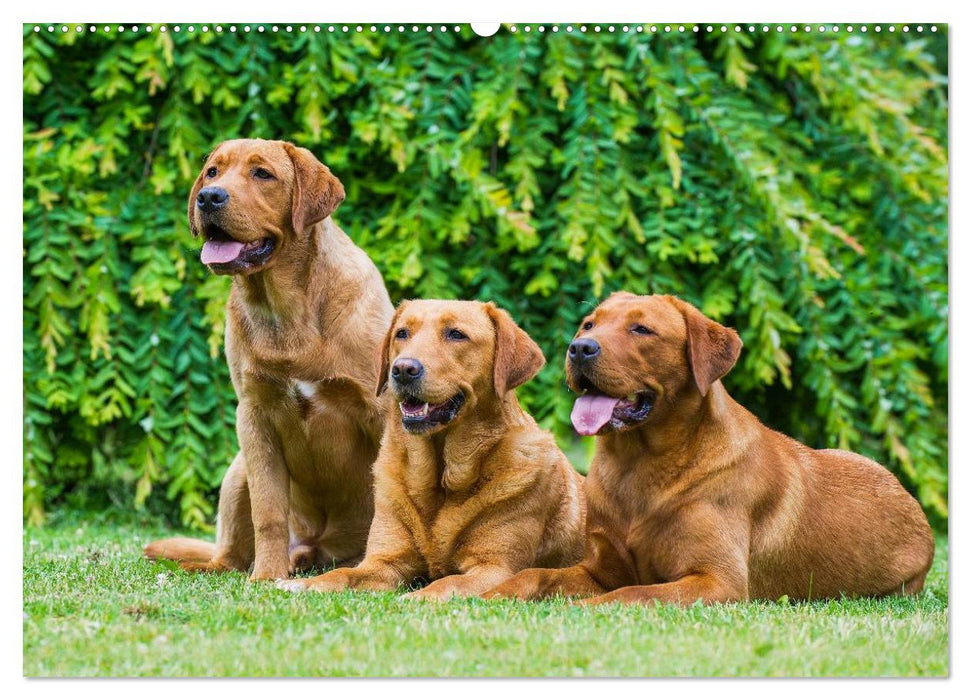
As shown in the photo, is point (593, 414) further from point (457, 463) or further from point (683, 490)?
point (457, 463)

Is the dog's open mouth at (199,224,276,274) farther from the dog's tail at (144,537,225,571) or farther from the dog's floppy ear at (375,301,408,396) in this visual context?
the dog's tail at (144,537,225,571)

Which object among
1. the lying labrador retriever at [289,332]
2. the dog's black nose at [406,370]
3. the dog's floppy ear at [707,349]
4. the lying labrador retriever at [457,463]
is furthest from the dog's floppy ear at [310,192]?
the dog's floppy ear at [707,349]

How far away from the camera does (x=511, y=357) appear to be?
5.48m

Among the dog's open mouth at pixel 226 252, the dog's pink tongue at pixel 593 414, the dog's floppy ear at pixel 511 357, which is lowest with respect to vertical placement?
the dog's pink tongue at pixel 593 414

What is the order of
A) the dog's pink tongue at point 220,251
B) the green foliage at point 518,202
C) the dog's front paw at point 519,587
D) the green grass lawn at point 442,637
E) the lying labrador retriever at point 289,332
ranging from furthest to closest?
the green foliage at point 518,202 < the lying labrador retriever at point 289,332 < the dog's pink tongue at point 220,251 < the dog's front paw at point 519,587 < the green grass lawn at point 442,637

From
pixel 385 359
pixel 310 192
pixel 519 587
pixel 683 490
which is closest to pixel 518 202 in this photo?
pixel 310 192

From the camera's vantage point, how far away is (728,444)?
5297 millimetres

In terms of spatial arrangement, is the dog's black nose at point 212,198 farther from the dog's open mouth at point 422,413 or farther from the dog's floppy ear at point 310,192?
the dog's open mouth at point 422,413

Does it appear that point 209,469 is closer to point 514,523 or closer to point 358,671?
point 514,523

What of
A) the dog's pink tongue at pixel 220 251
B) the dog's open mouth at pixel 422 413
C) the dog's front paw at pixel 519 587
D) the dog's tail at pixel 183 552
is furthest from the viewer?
the dog's tail at pixel 183 552

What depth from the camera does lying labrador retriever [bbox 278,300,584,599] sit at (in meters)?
5.34

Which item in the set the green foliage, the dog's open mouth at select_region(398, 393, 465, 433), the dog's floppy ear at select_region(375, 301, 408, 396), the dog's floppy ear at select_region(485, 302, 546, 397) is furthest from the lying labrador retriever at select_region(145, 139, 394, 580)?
the green foliage

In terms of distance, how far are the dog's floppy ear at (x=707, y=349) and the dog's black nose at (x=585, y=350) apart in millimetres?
415

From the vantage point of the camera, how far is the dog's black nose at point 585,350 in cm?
506
